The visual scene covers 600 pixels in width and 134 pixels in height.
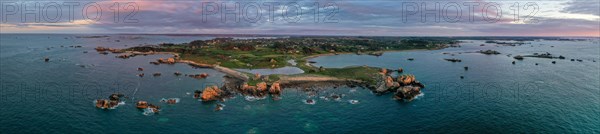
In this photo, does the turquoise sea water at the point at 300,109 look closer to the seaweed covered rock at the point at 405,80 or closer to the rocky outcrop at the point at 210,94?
the rocky outcrop at the point at 210,94

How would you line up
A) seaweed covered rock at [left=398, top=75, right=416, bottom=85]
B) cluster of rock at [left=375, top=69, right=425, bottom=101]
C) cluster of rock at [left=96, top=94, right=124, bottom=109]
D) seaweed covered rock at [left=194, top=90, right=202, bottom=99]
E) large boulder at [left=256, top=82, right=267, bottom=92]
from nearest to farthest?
cluster of rock at [left=96, top=94, right=124, bottom=109], seaweed covered rock at [left=194, top=90, right=202, bottom=99], cluster of rock at [left=375, top=69, right=425, bottom=101], large boulder at [left=256, top=82, right=267, bottom=92], seaweed covered rock at [left=398, top=75, right=416, bottom=85]

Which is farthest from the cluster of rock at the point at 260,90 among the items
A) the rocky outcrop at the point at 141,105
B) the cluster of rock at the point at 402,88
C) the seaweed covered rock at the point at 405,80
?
the seaweed covered rock at the point at 405,80

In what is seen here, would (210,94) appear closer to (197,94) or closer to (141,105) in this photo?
(197,94)

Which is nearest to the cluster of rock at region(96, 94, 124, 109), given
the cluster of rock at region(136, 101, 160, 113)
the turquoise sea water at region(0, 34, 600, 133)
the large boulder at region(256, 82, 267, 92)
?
the turquoise sea water at region(0, 34, 600, 133)

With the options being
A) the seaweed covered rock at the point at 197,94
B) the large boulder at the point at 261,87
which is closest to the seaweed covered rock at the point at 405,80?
the large boulder at the point at 261,87

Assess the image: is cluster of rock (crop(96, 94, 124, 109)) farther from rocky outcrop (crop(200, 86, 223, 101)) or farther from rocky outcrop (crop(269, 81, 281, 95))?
rocky outcrop (crop(269, 81, 281, 95))

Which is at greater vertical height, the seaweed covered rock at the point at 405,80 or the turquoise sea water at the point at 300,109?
the seaweed covered rock at the point at 405,80

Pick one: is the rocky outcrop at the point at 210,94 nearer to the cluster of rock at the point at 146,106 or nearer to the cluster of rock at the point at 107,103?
the cluster of rock at the point at 146,106

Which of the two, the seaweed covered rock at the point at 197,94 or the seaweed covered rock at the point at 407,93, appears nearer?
the seaweed covered rock at the point at 197,94

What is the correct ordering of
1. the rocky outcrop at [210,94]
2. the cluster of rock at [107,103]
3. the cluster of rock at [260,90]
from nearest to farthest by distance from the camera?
the cluster of rock at [107,103] → the rocky outcrop at [210,94] → the cluster of rock at [260,90]

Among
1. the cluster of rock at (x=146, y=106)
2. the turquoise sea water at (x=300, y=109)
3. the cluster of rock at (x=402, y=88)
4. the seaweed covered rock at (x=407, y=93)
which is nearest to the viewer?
the turquoise sea water at (x=300, y=109)

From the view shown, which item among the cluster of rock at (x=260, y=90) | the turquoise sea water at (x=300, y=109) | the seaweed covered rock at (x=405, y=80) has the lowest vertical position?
the turquoise sea water at (x=300, y=109)
